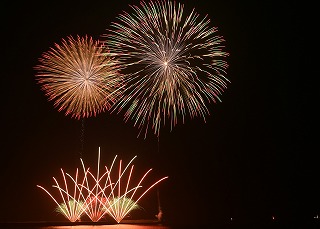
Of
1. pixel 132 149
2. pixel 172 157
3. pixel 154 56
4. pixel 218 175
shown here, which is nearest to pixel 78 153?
pixel 132 149

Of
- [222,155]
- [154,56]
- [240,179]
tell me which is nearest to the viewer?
[154,56]

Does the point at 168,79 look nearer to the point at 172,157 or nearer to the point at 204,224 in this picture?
the point at 204,224

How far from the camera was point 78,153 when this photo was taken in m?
30.7

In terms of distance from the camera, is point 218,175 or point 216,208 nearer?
point 216,208

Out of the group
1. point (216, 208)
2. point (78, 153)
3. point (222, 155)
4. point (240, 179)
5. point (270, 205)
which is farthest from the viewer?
point (222, 155)

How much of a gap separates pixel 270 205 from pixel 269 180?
4.39m

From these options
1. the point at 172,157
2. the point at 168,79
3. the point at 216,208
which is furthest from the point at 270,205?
the point at 168,79

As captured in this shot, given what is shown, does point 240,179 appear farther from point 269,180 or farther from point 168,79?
point 168,79

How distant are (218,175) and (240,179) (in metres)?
1.68

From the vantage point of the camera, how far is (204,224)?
703 inches

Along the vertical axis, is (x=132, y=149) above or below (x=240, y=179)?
above

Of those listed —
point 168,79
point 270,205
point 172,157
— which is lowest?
point 270,205

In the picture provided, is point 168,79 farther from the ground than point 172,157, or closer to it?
farther from the ground

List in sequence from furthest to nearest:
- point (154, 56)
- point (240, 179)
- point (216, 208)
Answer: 1. point (240, 179)
2. point (216, 208)
3. point (154, 56)
